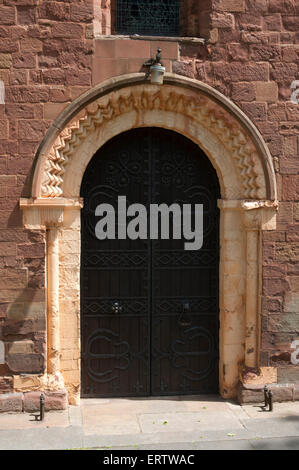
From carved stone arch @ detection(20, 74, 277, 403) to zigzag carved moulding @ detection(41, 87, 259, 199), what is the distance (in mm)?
11

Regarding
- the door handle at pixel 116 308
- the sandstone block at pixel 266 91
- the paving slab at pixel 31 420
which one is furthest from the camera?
the door handle at pixel 116 308

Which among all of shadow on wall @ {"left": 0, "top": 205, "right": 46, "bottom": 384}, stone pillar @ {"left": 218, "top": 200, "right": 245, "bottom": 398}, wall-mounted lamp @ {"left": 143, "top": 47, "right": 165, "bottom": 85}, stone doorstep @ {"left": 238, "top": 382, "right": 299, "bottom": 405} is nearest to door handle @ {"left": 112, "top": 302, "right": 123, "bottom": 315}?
shadow on wall @ {"left": 0, "top": 205, "right": 46, "bottom": 384}

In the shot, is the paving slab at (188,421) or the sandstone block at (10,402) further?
the sandstone block at (10,402)

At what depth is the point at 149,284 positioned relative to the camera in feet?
23.2

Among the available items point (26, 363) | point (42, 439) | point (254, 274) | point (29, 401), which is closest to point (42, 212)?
Result: point (26, 363)

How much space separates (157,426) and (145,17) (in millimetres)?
4631

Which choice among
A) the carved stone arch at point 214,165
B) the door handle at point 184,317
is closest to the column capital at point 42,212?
the carved stone arch at point 214,165

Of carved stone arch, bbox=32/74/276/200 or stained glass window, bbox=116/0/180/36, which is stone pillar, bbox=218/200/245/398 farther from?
stained glass window, bbox=116/0/180/36

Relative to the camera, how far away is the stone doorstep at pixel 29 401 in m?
6.49

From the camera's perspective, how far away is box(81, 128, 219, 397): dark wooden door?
6.95m

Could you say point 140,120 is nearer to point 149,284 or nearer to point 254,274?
point 149,284

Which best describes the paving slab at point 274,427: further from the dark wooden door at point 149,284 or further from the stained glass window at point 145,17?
the stained glass window at point 145,17

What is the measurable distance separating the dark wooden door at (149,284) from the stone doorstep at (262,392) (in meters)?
0.47

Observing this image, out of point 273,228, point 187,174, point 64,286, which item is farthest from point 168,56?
point 64,286
